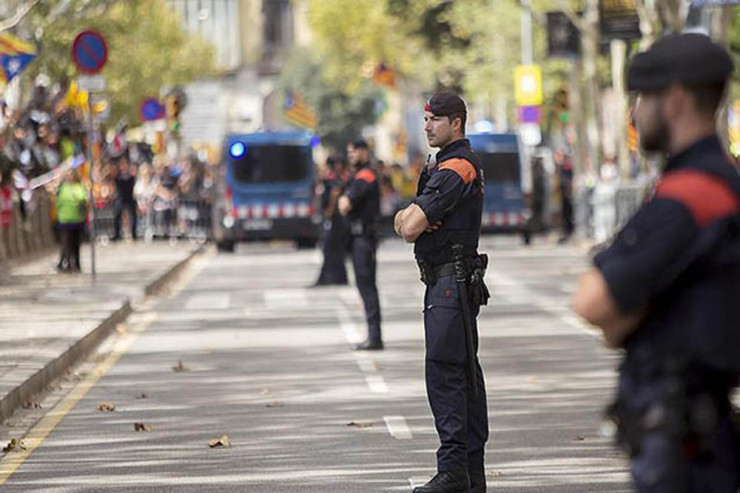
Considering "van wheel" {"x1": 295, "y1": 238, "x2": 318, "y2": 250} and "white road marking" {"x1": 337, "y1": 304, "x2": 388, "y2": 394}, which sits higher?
"white road marking" {"x1": 337, "y1": 304, "x2": 388, "y2": 394}

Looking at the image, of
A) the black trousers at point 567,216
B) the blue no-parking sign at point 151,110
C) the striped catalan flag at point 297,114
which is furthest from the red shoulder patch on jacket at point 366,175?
the striped catalan flag at point 297,114

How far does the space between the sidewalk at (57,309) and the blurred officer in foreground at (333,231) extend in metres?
2.34

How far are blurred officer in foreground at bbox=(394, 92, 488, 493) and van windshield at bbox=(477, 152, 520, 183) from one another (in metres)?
36.3

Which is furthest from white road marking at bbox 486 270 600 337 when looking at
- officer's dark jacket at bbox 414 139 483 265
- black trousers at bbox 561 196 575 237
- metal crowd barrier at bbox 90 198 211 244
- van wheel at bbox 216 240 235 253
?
metal crowd barrier at bbox 90 198 211 244

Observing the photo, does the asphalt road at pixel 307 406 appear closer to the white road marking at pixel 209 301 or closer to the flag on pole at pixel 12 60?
the white road marking at pixel 209 301

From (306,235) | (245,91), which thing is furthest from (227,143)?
(245,91)

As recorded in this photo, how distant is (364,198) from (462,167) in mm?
9621

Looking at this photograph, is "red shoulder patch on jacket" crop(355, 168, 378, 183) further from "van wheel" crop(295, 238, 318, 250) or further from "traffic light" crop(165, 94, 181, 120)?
"traffic light" crop(165, 94, 181, 120)

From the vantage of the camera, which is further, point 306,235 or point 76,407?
point 306,235

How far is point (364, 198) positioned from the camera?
65.7 ft

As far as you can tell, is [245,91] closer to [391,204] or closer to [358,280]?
[391,204]

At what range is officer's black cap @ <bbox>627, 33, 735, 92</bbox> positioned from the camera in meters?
5.27

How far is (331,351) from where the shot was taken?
64.2 ft

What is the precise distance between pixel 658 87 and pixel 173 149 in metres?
82.2
